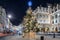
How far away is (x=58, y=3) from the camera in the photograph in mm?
3541

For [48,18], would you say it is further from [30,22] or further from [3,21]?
[3,21]

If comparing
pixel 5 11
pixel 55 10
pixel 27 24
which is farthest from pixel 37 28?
pixel 5 11

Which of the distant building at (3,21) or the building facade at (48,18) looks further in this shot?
the building facade at (48,18)

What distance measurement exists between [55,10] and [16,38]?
3.90ft

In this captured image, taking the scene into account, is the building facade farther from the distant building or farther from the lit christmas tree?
the distant building

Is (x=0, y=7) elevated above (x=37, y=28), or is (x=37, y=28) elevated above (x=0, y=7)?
Result: (x=0, y=7)

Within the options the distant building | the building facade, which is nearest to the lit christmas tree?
the building facade

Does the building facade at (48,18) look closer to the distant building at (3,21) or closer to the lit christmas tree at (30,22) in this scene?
the lit christmas tree at (30,22)

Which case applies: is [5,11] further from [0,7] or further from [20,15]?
[20,15]

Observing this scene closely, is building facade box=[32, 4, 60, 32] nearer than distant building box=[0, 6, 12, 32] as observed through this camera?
No

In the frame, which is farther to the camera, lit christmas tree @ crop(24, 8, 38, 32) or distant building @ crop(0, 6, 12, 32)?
lit christmas tree @ crop(24, 8, 38, 32)

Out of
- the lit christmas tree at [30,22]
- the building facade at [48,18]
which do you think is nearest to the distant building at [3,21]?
the lit christmas tree at [30,22]

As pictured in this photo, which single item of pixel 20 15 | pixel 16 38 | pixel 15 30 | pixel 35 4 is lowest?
pixel 16 38

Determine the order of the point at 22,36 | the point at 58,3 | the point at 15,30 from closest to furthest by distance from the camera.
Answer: the point at 15,30
the point at 22,36
the point at 58,3
